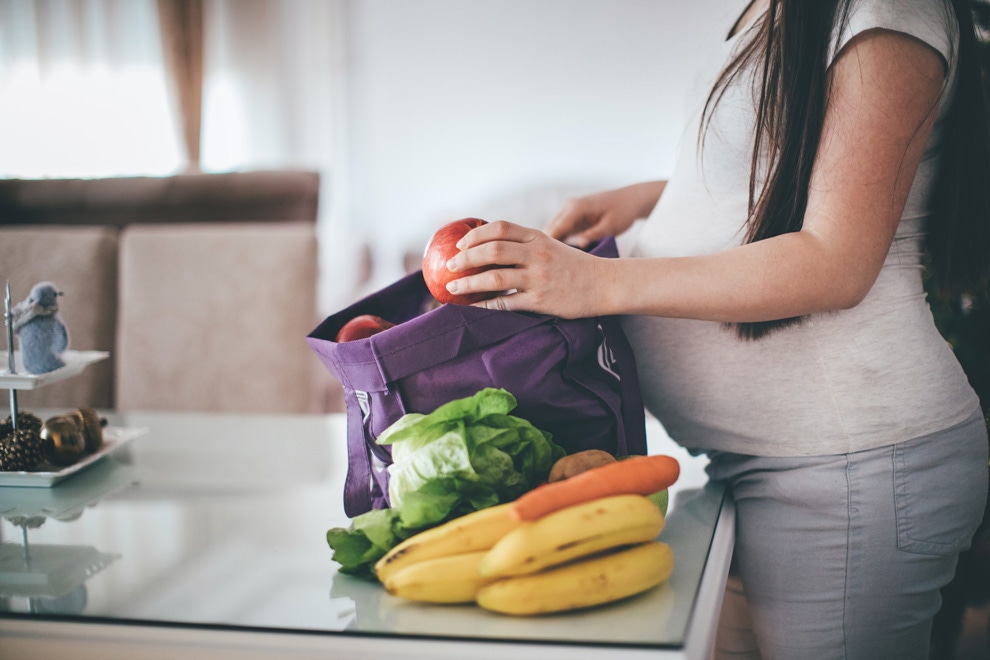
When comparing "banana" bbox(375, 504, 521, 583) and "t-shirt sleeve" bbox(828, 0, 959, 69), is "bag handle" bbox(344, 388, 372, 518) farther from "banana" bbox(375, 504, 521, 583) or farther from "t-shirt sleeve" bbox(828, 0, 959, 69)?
"t-shirt sleeve" bbox(828, 0, 959, 69)

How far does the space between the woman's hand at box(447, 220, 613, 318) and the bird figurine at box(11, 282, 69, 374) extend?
625mm

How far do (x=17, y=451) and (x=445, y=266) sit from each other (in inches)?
24.7

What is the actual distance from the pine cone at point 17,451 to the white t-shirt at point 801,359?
0.81 meters

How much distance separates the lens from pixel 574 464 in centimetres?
66

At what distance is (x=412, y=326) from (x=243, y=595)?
0.27 metres

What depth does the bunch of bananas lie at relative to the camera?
552 millimetres

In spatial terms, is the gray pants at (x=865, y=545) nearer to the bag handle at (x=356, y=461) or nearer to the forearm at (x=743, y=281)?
the forearm at (x=743, y=281)

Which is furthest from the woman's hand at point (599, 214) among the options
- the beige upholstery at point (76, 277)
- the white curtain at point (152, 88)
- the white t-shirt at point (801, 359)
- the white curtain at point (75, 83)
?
the white curtain at point (75, 83)

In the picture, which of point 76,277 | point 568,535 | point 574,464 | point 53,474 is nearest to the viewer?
point 568,535

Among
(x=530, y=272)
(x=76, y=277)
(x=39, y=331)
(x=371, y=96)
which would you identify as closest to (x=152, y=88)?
(x=371, y=96)

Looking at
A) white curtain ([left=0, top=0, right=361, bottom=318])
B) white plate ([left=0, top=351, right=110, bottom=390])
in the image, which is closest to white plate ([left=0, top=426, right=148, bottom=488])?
white plate ([left=0, top=351, right=110, bottom=390])

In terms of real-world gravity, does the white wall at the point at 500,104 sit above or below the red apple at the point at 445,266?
above

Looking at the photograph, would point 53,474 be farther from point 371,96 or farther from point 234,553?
point 371,96

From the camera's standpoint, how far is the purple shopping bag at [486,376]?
692mm
